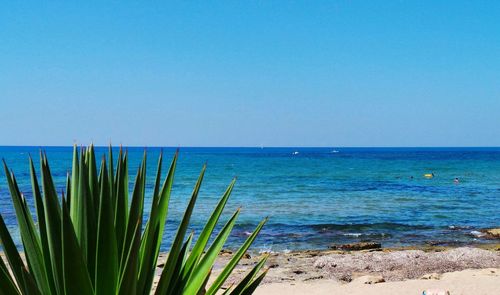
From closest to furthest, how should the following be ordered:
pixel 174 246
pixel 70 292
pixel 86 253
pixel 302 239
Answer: pixel 70 292, pixel 86 253, pixel 174 246, pixel 302 239

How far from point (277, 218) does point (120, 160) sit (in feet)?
69.5

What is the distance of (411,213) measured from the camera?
Result: 25.1m

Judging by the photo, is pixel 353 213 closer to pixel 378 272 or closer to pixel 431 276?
pixel 378 272

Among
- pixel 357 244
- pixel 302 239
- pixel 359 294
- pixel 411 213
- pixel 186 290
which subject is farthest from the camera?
pixel 411 213

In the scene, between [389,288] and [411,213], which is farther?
[411,213]

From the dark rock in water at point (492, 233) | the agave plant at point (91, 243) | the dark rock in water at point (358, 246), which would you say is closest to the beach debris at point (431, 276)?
the dark rock in water at point (358, 246)

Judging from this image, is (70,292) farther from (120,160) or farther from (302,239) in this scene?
(302,239)

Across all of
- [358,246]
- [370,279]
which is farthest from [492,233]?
[370,279]

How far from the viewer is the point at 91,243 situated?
214 cm

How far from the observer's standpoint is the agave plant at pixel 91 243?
1.94 metres

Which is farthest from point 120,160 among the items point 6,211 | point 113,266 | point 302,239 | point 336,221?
point 6,211

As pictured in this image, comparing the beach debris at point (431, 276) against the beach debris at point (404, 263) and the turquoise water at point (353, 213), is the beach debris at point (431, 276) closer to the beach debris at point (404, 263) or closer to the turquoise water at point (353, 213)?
the beach debris at point (404, 263)

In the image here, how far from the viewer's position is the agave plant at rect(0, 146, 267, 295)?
194 cm

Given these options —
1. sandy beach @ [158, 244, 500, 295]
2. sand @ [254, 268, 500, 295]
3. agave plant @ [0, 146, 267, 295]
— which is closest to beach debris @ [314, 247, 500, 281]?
sandy beach @ [158, 244, 500, 295]
